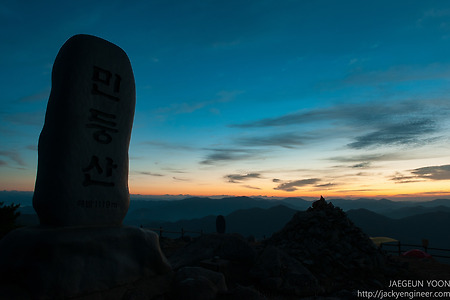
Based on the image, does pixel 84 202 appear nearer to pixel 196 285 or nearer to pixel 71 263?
pixel 71 263

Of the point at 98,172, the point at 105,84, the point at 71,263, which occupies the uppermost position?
the point at 105,84

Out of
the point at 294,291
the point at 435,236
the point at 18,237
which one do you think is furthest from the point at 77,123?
the point at 435,236

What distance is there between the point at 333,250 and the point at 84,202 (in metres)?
9.33

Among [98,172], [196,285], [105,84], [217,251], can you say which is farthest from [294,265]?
[105,84]

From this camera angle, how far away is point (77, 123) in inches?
216

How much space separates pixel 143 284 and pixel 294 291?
441cm

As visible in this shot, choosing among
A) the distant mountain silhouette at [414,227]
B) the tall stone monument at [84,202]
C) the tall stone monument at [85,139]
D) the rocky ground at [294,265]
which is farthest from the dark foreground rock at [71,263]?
the distant mountain silhouette at [414,227]

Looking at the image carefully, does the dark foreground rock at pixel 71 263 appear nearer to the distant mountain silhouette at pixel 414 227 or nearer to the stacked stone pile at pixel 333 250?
the stacked stone pile at pixel 333 250

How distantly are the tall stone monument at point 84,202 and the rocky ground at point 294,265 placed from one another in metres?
1.32

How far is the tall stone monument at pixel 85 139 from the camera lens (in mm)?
5250

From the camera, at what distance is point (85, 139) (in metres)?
5.57

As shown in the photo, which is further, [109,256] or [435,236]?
[435,236]

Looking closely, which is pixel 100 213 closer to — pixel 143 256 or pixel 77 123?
pixel 143 256

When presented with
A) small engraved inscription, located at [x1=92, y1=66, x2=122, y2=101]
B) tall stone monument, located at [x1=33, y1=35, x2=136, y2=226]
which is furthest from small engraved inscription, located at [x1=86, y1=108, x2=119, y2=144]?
small engraved inscription, located at [x1=92, y1=66, x2=122, y2=101]
